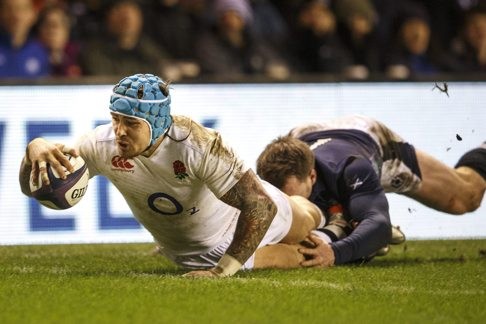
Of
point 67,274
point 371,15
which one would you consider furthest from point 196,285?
point 371,15

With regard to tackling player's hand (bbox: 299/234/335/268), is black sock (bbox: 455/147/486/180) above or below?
above

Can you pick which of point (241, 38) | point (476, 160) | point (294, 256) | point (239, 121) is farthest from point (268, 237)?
point (241, 38)

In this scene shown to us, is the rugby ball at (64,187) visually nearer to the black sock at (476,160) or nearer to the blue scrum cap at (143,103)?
the blue scrum cap at (143,103)

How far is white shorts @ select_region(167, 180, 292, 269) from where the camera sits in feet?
24.5

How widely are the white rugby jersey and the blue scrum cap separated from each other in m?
0.16

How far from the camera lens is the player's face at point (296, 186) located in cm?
807

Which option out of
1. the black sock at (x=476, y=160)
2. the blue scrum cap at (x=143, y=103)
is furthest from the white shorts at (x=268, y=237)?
the black sock at (x=476, y=160)

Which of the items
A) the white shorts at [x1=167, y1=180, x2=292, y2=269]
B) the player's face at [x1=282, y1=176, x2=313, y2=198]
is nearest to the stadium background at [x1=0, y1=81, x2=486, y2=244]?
the player's face at [x1=282, y1=176, x2=313, y2=198]

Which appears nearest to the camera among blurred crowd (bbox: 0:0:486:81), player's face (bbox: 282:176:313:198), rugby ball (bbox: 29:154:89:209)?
rugby ball (bbox: 29:154:89:209)

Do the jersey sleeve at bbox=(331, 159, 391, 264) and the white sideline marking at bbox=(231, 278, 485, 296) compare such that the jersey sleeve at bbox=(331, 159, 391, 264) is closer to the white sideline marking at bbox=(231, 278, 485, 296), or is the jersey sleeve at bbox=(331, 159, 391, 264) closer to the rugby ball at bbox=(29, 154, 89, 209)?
the white sideline marking at bbox=(231, 278, 485, 296)

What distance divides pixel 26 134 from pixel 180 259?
292 cm

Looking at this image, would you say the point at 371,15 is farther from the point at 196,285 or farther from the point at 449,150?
the point at 196,285

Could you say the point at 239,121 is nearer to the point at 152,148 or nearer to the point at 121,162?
the point at 121,162

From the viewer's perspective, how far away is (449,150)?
10.5 m
